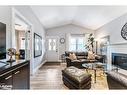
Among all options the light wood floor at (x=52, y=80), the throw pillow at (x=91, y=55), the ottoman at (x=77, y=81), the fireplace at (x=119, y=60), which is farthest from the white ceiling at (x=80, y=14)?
the ottoman at (x=77, y=81)

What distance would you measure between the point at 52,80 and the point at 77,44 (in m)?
1.49

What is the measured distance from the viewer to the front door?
5469 millimetres

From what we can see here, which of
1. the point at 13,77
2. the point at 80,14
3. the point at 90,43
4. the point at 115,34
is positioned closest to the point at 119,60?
the point at 115,34

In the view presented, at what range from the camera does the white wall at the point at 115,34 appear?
5123 millimetres

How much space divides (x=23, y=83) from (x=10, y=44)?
892mm

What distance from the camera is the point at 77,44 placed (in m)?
5.42

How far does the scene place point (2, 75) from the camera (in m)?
1.90

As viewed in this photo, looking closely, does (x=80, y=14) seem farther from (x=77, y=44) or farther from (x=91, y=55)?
(x=91, y=55)

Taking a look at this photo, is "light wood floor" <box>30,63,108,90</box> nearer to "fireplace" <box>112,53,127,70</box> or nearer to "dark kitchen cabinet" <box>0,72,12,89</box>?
"fireplace" <box>112,53,127,70</box>

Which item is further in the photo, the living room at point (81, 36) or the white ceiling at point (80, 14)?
the living room at point (81, 36)

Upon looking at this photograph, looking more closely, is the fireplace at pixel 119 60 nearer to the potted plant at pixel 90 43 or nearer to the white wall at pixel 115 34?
the white wall at pixel 115 34

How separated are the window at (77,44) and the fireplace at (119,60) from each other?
1138 millimetres
